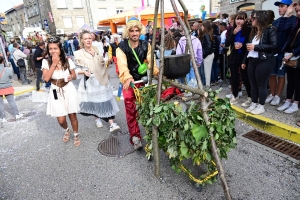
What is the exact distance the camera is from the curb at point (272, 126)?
3393 mm

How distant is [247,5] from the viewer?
421 inches

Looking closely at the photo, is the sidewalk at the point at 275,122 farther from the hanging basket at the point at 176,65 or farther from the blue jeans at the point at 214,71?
the blue jeans at the point at 214,71

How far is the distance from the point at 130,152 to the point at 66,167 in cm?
104

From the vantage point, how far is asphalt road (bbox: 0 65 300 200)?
254 centimetres

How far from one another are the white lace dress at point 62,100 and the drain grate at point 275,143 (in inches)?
126

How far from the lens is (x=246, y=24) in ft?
14.2

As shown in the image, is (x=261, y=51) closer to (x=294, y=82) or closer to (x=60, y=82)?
(x=294, y=82)

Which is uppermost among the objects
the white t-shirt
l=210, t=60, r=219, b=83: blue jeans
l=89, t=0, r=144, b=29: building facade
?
l=89, t=0, r=144, b=29: building facade

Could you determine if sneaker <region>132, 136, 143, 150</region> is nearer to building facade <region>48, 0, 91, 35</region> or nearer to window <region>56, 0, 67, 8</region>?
building facade <region>48, 0, 91, 35</region>

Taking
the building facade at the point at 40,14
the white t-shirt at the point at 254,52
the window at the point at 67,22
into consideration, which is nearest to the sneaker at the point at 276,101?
the white t-shirt at the point at 254,52

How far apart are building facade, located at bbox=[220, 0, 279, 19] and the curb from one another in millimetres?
7118

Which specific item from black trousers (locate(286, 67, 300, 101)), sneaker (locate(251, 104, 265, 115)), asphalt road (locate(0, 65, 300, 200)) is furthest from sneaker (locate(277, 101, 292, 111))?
asphalt road (locate(0, 65, 300, 200))

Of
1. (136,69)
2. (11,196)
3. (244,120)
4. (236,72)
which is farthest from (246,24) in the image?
(11,196)

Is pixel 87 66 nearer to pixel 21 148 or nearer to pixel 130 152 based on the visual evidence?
pixel 130 152
